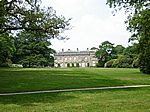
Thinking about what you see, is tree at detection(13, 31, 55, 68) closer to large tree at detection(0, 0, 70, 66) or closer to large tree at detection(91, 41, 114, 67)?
large tree at detection(91, 41, 114, 67)

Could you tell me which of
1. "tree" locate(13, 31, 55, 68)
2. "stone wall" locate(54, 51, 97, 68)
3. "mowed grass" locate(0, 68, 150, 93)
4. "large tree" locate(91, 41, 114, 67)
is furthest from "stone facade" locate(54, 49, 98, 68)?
"mowed grass" locate(0, 68, 150, 93)

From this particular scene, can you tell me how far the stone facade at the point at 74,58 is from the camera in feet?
512

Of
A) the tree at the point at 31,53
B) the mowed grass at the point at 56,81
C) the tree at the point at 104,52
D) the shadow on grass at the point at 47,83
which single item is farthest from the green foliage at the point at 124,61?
the shadow on grass at the point at 47,83

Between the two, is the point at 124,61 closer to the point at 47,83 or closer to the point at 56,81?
the point at 56,81

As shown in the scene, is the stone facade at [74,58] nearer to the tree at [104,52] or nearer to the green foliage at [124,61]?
the tree at [104,52]

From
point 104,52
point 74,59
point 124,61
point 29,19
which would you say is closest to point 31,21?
point 29,19

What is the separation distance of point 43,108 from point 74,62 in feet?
476

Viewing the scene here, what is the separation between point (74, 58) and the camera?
161 m

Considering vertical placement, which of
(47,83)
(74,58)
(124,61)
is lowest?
(47,83)

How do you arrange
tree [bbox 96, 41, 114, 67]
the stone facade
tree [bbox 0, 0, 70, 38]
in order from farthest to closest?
the stone facade, tree [bbox 96, 41, 114, 67], tree [bbox 0, 0, 70, 38]

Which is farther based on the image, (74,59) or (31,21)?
(74,59)

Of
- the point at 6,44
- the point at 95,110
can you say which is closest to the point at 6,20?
the point at 95,110

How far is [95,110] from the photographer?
14.5 m

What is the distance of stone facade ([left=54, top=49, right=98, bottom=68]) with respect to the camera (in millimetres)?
156000
